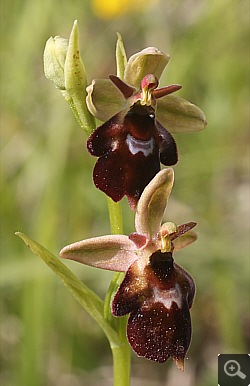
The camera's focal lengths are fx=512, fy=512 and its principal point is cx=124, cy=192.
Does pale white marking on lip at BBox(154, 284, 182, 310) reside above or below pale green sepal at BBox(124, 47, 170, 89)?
below

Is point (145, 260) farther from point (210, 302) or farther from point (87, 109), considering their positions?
point (210, 302)

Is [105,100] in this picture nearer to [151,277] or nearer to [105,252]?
[105,252]

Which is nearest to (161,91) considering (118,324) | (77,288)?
(77,288)

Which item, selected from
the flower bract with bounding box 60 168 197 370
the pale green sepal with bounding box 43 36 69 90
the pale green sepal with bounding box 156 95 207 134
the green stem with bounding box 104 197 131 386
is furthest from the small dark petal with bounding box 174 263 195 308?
the pale green sepal with bounding box 43 36 69 90

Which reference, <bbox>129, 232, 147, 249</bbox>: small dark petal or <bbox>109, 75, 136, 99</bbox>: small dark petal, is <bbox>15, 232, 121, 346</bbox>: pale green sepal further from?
<bbox>109, 75, 136, 99</bbox>: small dark petal

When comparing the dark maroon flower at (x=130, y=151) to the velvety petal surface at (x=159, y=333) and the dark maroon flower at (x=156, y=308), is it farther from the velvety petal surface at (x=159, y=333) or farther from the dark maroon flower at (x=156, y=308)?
the velvety petal surface at (x=159, y=333)
